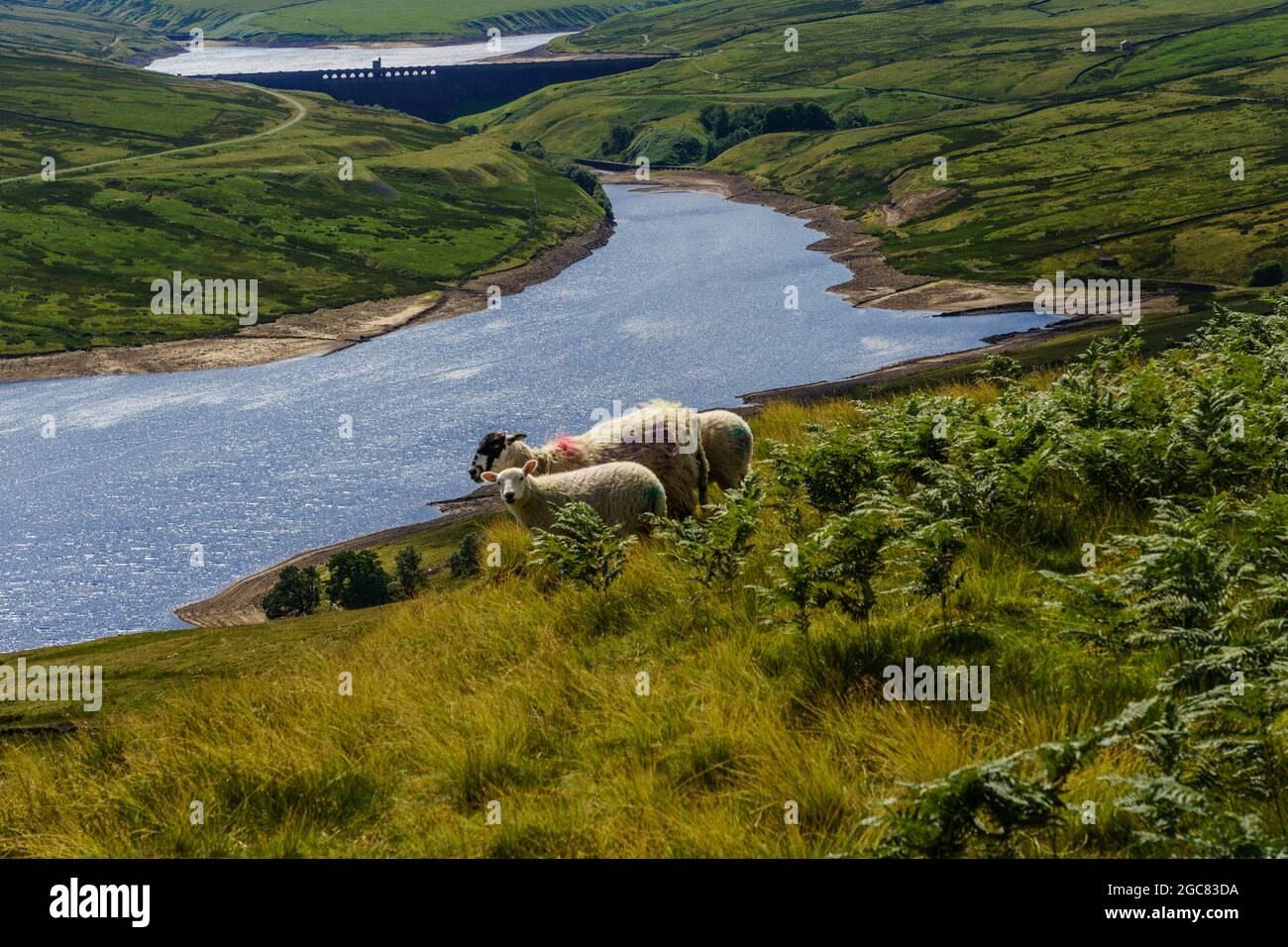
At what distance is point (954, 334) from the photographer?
349 ft

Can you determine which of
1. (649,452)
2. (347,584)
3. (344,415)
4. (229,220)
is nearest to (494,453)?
(649,452)

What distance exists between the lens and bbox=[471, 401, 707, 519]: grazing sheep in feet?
59.3

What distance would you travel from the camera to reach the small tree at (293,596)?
5519 cm

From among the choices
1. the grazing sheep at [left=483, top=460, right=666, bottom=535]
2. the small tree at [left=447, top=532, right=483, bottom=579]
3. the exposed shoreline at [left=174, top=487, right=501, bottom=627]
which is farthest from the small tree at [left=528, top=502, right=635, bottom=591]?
the exposed shoreline at [left=174, top=487, right=501, bottom=627]

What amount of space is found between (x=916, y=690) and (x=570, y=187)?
184945mm

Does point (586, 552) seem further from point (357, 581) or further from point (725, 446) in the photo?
point (357, 581)

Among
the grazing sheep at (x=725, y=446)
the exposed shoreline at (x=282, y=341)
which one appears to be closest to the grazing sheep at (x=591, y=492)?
the grazing sheep at (x=725, y=446)

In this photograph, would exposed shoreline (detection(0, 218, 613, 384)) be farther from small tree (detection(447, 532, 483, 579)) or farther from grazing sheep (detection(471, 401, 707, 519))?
grazing sheep (detection(471, 401, 707, 519))

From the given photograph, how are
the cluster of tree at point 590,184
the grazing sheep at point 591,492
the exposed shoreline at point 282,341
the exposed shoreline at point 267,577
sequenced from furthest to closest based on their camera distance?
1. the cluster of tree at point 590,184
2. the exposed shoreline at point 282,341
3. the exposed shoreline at point 267,577
4. the grazing sheep at point 591,492

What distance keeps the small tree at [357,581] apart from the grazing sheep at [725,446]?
1410 inches

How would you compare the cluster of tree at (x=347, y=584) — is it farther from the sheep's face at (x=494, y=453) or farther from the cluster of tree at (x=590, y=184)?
the cluster of tree at (x=590, y=184)

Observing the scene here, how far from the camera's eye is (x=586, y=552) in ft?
40.3

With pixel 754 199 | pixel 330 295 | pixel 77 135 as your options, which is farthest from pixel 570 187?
pixel 77 135

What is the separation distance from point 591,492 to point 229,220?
Answer: 501 feet
